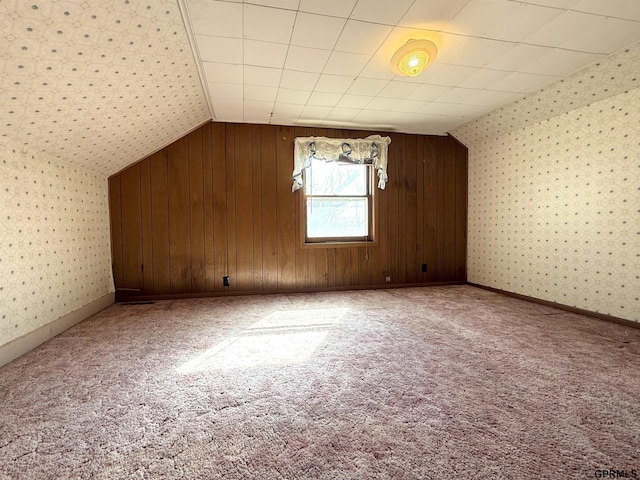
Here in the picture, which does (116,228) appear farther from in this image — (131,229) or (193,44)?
(193,44)

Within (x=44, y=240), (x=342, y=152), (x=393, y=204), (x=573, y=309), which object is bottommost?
(x=573, y=309)

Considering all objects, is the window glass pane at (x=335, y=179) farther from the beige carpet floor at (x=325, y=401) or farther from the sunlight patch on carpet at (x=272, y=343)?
the beige carpet floor at (x=325, y=401)

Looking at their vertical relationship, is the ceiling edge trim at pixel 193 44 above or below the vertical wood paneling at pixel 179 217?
above

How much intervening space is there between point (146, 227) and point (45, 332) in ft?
5.13

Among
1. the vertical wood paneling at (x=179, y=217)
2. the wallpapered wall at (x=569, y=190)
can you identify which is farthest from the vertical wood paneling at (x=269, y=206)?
the wallpapered wall at (x=569, y=190)

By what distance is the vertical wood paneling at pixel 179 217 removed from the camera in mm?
3723

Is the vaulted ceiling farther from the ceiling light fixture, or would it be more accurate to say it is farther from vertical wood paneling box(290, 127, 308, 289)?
vertical wood paneling box(290, 127, 308, 289)

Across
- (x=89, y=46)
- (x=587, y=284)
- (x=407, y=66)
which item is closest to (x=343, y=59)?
(x=407, y=66)

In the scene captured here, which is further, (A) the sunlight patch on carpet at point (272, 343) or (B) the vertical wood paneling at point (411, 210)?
(B) the vertical wood paneling at point (411, 210)

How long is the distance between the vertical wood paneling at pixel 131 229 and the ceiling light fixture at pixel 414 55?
310cm

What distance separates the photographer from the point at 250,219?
3.91m

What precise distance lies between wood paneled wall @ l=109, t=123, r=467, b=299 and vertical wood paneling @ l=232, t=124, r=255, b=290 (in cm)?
1

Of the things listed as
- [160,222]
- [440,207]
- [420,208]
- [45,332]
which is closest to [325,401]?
[45,332]

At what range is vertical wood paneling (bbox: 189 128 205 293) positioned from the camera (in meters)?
3.76
